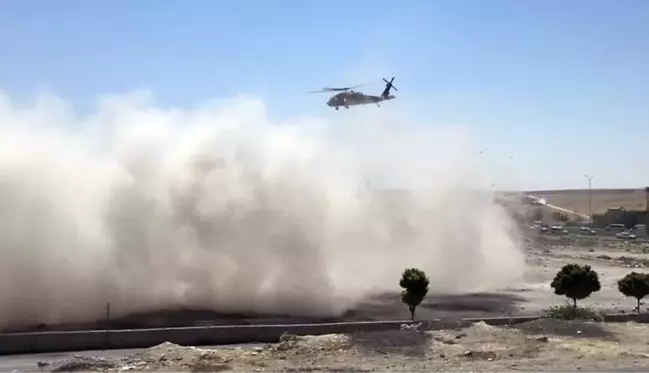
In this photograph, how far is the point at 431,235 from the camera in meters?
39.8

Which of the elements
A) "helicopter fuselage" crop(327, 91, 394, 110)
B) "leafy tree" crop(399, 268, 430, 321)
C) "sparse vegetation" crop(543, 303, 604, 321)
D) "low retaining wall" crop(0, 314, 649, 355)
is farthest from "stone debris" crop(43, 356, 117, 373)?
"helicopter fuselage" crop(327, 91, 394, 110)

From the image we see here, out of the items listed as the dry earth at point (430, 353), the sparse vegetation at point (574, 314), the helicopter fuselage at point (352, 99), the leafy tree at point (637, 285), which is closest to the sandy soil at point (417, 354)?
the dry earth at point (430, 353)

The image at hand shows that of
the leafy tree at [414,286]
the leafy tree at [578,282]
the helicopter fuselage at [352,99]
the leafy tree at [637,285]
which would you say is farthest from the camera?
the helicopter fuselage at [352,99]

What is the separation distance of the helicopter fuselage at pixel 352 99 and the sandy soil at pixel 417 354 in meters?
32.5

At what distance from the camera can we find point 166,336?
19891mm

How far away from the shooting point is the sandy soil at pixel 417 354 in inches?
643

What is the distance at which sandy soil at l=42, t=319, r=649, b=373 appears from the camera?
16344 mm

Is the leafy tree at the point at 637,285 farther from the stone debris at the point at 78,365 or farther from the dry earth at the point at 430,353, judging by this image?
the stone debris at the point at 78,365

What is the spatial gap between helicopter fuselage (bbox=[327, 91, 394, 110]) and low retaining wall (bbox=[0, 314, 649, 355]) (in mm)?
31559

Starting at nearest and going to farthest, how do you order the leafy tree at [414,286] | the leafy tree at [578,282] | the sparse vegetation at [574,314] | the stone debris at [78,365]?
the stone debris at [78,365]
the leafy tree at [414,286]
the sparse vegetation at [574,314]
the leafy tree at [578,282]

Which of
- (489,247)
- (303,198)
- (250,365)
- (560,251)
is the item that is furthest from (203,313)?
(560,251)

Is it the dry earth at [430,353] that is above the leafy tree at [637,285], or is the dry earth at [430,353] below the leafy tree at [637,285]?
below

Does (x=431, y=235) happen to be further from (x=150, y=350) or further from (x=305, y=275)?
(x=150, y=350)

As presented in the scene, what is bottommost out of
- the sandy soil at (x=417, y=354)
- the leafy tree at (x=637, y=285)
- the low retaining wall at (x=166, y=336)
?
the sandy soil at (x=417, y=354)
